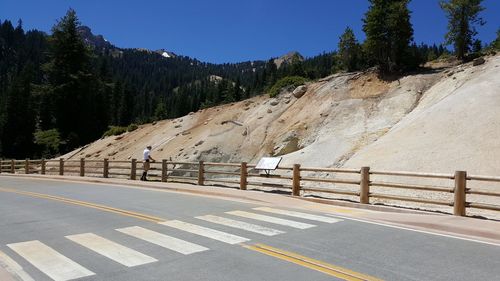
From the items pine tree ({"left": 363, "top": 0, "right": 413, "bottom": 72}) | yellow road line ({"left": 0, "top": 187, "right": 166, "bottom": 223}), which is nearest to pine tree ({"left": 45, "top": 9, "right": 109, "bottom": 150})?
pine tree ({"left": 363, "top": 0, "right": 413, "bottom": 72})

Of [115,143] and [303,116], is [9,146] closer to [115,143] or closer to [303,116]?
[115,143]

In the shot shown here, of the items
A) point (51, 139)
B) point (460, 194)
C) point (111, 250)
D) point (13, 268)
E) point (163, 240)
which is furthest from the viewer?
point (51, 139)

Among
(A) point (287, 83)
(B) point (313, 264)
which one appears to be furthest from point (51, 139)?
(B) point (313, 264)

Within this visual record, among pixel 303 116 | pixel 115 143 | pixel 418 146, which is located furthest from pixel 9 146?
pixel 418 146

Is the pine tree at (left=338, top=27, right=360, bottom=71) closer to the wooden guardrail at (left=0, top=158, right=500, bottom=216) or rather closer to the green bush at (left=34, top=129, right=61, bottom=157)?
the wooden guardrail at (left=0, top=158, right=500, bottom=216)

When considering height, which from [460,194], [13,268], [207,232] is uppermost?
[460,194]

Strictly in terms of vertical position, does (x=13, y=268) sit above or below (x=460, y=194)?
Result: below

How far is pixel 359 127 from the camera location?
26.8m

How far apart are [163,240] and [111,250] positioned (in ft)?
3.28

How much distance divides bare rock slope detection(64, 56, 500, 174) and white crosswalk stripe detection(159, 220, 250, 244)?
37.8ft

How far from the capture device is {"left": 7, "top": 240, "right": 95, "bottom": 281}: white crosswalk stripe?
605cm

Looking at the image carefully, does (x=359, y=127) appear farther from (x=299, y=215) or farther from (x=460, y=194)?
(x=299, y=215)

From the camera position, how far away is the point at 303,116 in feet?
103

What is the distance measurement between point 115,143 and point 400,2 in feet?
92.6
